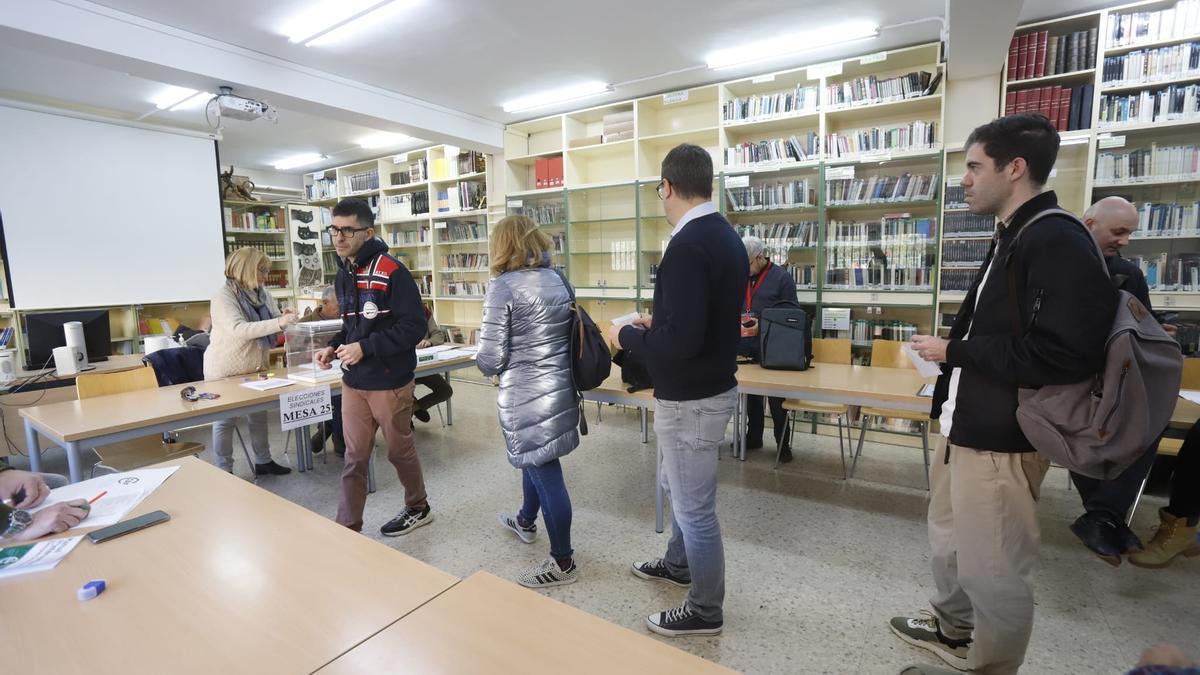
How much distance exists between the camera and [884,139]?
4.57m

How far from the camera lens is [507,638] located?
3.21 feet

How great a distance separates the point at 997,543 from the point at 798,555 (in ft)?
4.45

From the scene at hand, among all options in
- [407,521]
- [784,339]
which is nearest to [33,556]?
[407,521]

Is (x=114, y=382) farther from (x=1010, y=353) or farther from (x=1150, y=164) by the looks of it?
(x=1150, y=164)

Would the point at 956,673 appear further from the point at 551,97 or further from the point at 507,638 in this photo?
the point at 551,97

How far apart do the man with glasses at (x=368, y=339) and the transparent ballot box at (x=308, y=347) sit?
0.80 m

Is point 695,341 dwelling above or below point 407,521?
above

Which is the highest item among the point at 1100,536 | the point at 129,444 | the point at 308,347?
the point at 308,347

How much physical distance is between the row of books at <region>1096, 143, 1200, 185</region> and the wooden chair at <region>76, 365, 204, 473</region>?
6.38 m

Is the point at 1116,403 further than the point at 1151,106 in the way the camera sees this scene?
No

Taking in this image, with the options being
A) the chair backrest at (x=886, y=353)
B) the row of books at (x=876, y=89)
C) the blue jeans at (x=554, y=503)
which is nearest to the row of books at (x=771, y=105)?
the row of books at (x=876, y=89)

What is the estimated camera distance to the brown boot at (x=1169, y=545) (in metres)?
2.59

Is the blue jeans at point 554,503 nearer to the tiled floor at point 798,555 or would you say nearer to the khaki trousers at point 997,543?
the tiled floor at point 798,555

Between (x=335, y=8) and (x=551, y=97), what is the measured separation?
2.36 metres
